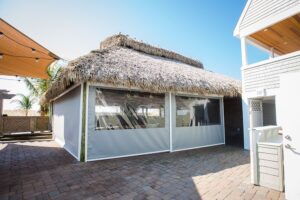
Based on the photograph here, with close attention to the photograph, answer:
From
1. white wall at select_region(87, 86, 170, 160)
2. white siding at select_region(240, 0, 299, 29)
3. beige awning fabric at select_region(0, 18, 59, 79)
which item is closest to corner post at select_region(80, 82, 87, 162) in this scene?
white wall at select_region(87, 86, 170, 160)

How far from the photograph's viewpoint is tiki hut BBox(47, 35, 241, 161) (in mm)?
5312

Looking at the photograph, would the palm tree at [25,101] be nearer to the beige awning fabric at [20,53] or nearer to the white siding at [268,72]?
the beige awning fabric at [20,53]

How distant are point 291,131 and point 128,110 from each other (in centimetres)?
455

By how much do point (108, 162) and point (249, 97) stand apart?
4.51 metres

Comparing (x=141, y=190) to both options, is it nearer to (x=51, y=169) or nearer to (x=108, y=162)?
(x=108, y=162)

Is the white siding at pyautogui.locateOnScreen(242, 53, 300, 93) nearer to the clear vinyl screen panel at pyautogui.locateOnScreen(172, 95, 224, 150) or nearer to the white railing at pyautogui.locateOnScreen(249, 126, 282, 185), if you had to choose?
the white railing at pyautogui.locateOnScreen(249, 126, 282, 185)

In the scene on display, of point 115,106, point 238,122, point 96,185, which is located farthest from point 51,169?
point 238,122

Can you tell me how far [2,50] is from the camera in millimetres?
5508

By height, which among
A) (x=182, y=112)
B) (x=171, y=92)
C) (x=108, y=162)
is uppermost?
(x=171, y=92)

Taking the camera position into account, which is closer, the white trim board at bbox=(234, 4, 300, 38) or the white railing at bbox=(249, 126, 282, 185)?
the white railing at bbox=(249, 126, 282, 185)

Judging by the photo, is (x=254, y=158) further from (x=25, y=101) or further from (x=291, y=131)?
(x=25, y=101)

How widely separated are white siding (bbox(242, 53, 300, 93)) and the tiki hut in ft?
7.69

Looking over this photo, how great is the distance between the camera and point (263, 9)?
15.7ft

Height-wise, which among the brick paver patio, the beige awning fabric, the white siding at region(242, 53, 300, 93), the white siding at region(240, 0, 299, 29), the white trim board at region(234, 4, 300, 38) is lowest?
the brick paver patio
